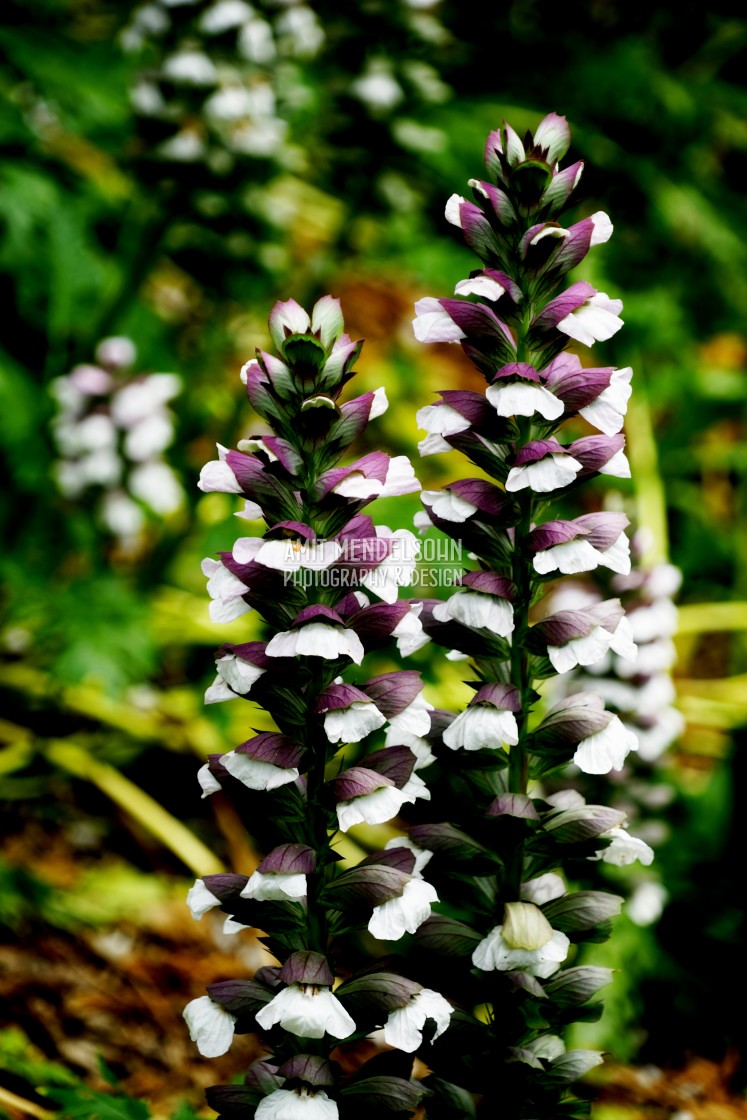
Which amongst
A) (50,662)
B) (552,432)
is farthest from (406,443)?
(552,432)

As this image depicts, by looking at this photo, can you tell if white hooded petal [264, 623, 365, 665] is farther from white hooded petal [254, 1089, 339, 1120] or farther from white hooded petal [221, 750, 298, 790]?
white hooded petal [254, 1089, 339, 1120]

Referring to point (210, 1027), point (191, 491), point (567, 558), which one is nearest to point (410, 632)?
point (567, 558)

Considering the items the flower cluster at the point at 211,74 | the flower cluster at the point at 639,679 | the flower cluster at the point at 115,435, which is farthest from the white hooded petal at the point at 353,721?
the flower cluster at the point at 211,74

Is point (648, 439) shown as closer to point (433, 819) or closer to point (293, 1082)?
point (433, 819)

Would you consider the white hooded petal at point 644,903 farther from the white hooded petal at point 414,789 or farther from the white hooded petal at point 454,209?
the white hooded petal at point 454,209

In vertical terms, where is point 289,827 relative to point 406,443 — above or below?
below

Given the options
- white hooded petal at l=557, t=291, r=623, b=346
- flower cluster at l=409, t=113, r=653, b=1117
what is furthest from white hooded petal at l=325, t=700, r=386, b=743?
white hooded petal at l=557, t=291, r=623, b=346
